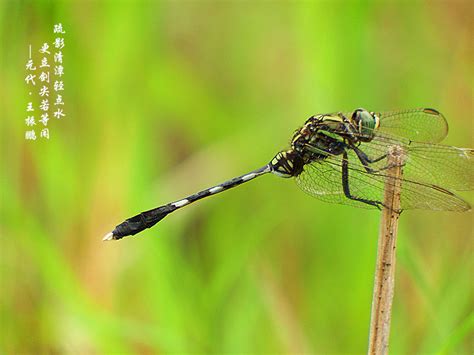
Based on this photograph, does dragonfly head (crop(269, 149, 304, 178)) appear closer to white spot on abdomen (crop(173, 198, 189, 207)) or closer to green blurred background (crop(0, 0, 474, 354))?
green blurred background (crop(0, 0, 474, 354))

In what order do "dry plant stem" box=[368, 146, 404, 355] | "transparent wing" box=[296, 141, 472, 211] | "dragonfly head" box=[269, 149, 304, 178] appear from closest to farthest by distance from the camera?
"dry plant stem" box=[368, 146, 404, 355] → "transparent wing" box=[296, 141, 472, 211] → "dragonfly head" box=[269, 149, 304, 178]

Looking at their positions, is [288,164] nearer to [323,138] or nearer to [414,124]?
[323,138]

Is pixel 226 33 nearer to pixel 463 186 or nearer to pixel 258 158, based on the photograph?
pixel 258 158

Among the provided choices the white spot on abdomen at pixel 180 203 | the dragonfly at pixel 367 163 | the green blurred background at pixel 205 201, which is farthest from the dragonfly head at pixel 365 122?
the white spot on abdomen at pixel 180 203

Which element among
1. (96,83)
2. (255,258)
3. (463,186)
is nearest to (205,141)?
(96,83)

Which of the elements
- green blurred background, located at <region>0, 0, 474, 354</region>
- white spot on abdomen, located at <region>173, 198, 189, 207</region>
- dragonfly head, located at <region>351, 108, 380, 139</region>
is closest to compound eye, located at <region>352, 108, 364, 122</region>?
dragonfly head, located at <region>351, 108, 380, 139</region>

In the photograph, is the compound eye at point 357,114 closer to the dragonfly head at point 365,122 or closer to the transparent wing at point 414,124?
the dragonfly head at point 365,122

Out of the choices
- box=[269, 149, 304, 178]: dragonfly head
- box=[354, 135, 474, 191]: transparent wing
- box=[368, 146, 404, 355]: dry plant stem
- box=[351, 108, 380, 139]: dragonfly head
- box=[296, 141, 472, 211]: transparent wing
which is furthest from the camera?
box=[269, 149, 304, 178]: dragonfly head
